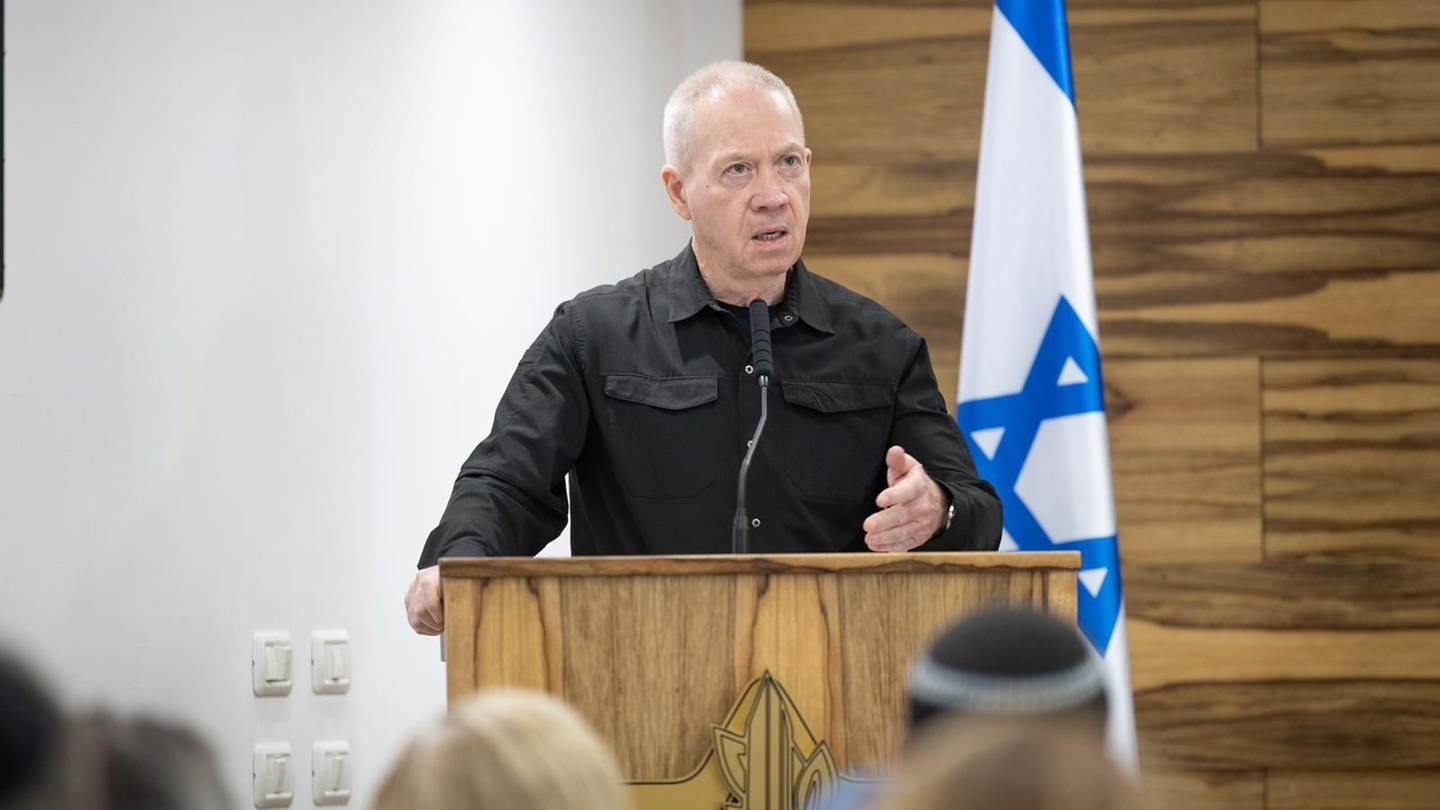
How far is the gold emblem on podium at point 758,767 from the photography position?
6.18ft

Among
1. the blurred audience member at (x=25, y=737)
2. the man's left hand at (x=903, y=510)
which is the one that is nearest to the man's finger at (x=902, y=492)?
the man's left hand at (x=903, y=510)

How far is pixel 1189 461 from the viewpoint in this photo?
385 centimetres

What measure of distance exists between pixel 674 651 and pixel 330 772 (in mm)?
1575

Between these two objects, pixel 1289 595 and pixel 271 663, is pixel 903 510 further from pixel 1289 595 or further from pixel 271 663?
pixel 1289 595

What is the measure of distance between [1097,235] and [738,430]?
1521mm

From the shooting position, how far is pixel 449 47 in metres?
3.53

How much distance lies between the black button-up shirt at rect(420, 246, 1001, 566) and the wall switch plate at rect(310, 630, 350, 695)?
74cm

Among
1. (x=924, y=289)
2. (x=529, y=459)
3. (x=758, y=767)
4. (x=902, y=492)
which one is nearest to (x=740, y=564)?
(x=758, y=767)

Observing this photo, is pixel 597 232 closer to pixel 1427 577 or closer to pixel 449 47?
pixel 449 47

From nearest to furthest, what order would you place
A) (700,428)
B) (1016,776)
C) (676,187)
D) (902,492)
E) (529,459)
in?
1. (1016,776)
2. (902,492)
3. (529,459)
4. (700,428)
5. (676,187)

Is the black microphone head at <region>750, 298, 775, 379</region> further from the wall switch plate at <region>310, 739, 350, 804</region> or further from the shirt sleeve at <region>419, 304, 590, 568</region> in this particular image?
the wall switch plate at <region>310, 739, 350, 804</region>

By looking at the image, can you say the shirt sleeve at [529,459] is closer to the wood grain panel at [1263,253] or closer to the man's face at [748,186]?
the man's face at [748,186]

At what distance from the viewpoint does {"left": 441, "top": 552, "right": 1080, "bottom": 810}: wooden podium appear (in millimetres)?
1925

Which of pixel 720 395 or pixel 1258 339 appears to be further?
pixel 1258 339
